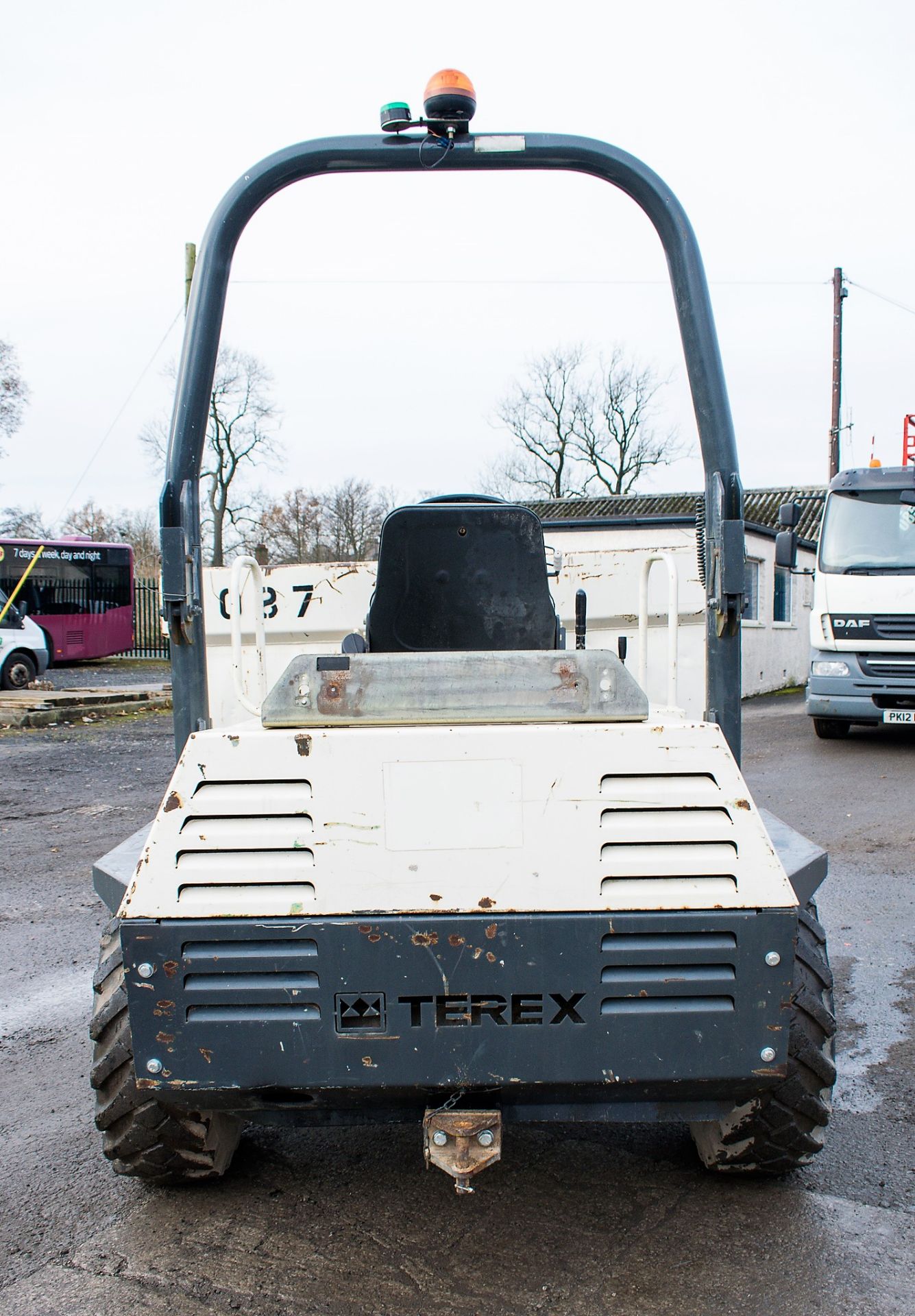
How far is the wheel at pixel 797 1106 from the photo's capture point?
2703 mm

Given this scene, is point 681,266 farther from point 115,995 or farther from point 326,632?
point 326,632

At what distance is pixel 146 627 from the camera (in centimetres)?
3409

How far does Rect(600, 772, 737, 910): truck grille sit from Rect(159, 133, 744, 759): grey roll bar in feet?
1.46

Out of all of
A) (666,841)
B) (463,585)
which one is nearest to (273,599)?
(463,585)

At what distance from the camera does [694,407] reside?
2902mm

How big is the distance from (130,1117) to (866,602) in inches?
394

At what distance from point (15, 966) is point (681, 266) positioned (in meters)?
4.21

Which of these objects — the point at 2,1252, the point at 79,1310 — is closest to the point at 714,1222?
the point at 79,1310

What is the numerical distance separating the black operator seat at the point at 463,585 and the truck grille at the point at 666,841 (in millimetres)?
1082

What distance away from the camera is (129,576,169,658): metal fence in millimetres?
33906

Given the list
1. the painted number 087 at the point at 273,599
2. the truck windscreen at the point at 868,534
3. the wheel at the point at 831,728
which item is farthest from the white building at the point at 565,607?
the wheel at the point at 831,728

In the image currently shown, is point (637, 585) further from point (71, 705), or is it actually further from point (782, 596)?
point (782, 596)

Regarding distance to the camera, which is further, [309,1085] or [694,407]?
[694,407]

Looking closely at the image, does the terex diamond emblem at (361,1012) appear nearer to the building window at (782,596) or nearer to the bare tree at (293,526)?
the building window at (782,596)
